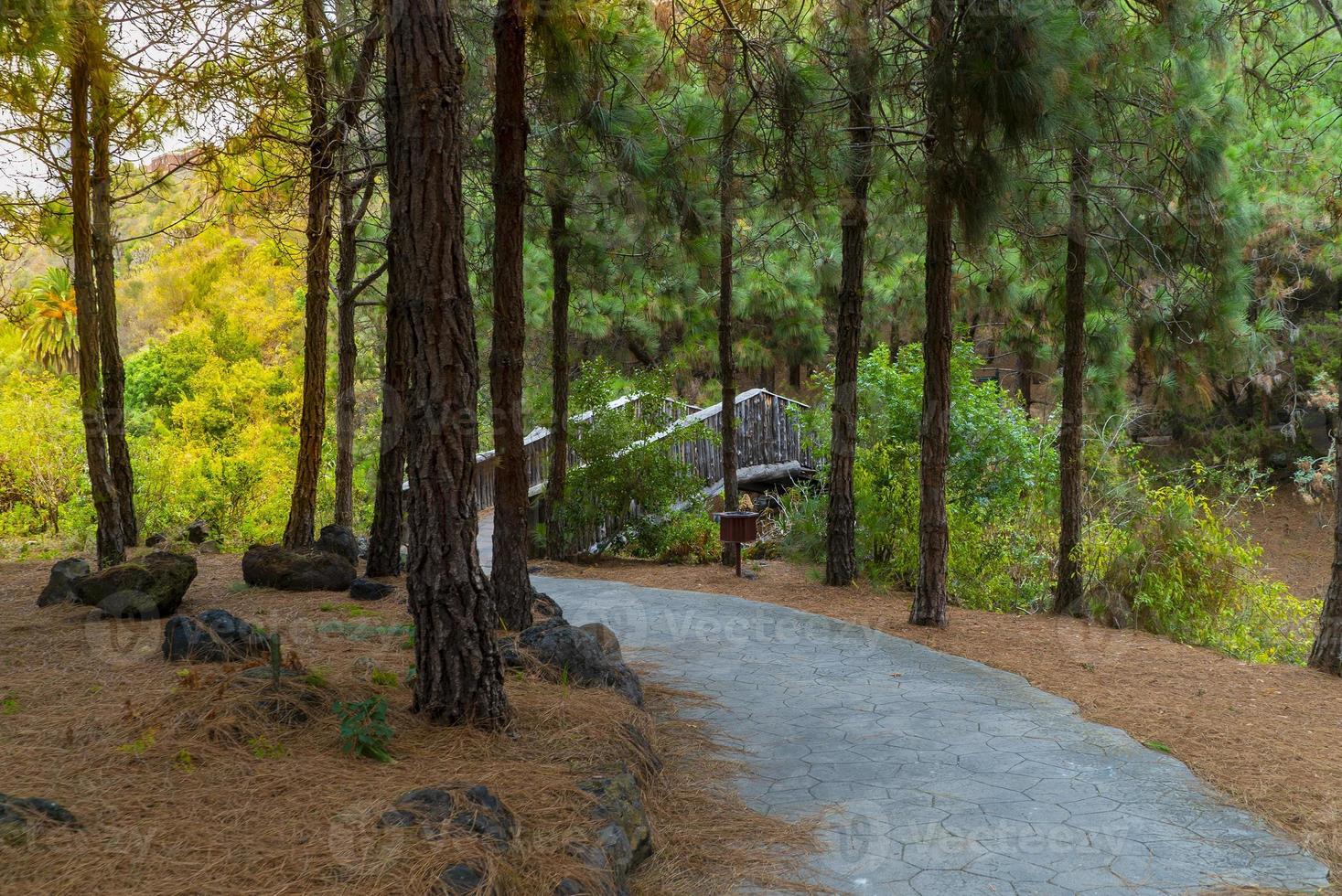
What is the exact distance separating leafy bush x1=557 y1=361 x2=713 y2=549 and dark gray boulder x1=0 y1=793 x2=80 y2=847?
35.0ft

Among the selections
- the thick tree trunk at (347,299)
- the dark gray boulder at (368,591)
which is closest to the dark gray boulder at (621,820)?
the dark gray boulder at (368,591)

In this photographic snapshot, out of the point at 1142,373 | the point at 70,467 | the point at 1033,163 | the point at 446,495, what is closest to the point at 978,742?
the point at 446,495

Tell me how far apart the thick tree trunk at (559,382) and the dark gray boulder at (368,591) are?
5.03 meters

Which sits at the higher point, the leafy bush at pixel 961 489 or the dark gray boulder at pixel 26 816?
the leafy bush at pixel 961 489

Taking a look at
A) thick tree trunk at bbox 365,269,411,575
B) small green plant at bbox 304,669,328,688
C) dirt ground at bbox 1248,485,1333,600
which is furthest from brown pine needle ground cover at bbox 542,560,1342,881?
dirt ground at bbox 1248,485,1333,600

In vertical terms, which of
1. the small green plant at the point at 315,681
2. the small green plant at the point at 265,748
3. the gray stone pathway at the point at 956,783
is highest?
the small green plant at the point at 315,681

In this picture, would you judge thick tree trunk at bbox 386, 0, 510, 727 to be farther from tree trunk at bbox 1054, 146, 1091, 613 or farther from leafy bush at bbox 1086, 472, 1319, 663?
leafy bush at bbox 1086, 472, 1319, 663

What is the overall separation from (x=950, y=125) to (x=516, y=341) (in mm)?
3681

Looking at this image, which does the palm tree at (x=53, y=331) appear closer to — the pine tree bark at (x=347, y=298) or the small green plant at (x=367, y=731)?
the pine tree bark at (x=347, y=298)

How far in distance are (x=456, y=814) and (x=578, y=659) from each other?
2.43 meters

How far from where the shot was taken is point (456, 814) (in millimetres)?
3684

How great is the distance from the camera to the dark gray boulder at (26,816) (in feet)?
10.5

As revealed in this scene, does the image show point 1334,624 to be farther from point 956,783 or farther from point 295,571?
point 295,571

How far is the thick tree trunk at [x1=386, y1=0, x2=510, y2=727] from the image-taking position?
186 inches
